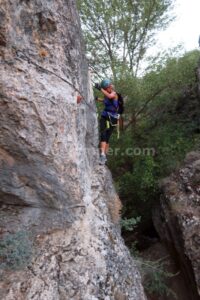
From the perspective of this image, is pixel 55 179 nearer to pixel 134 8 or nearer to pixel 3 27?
pixel 3 27

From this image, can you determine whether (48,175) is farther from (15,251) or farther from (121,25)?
(121,25)

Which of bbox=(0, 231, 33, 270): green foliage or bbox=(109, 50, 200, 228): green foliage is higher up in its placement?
bbox=(109, 50, 200, 228): green foliage

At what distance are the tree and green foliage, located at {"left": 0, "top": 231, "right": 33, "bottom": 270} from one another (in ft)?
29.0

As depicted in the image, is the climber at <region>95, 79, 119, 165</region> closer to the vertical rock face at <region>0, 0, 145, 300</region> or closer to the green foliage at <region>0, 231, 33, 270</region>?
the vertical rock face at <region>0, 0, 145, 300</region>

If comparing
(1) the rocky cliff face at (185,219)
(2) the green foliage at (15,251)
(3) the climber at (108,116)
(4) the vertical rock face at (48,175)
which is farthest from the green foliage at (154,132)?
(2) the green foliage at (15,251)

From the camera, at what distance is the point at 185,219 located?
8.78m

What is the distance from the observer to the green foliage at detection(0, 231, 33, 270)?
17.6 ft

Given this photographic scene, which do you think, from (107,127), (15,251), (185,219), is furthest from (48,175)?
(185,219)

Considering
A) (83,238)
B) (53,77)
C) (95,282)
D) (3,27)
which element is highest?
(3,27)

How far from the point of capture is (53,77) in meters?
6.06

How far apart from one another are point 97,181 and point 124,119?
6313 mm

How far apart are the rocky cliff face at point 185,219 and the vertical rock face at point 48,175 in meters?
2.44

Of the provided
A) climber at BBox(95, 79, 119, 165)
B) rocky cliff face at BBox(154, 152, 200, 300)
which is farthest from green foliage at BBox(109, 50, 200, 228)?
climber at BBox(95, 79, 119, 165)

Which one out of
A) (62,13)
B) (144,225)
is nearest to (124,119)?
(144,225)
